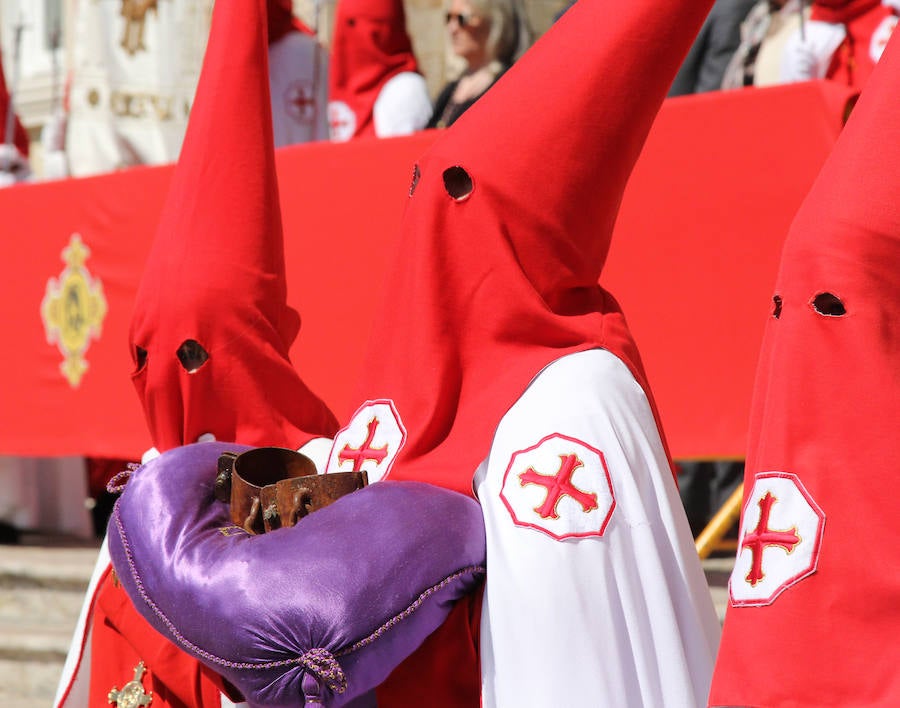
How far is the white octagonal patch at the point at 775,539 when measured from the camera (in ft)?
6.54

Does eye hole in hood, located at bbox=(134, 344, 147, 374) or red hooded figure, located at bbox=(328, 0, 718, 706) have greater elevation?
red hooded figure, located at bbox=(328, 0, 718, 706)

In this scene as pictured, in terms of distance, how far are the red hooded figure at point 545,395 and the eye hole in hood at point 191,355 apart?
0.68 meters

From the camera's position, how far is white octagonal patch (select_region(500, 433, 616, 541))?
244 centimetres

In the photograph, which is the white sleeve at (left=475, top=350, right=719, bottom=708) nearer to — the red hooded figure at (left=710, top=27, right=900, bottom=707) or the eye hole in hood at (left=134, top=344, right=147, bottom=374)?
the red hooded figure at (left=710, top=27, right=900, bottom=707)

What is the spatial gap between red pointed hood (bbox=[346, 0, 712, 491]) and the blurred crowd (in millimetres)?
2732

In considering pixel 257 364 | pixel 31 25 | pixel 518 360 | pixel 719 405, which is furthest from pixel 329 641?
pixel 31 25

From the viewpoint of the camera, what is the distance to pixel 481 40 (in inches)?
239

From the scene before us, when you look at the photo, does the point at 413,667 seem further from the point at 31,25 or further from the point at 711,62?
the point at 31,25

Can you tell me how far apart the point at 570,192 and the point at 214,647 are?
101 centimetres

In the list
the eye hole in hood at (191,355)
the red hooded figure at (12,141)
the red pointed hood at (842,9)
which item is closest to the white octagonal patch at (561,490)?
the eye hole in hood at (191,355)

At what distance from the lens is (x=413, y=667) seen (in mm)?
2508

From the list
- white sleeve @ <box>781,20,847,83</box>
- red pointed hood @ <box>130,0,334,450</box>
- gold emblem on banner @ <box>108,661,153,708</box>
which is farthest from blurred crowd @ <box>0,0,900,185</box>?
gold emblem on banner @ <box>108,661,153,708</box>

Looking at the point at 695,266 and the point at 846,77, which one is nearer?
the point at 695,266

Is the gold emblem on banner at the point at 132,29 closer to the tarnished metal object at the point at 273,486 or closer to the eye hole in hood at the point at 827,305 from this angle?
the tarnished metal object at the point at 273,486
